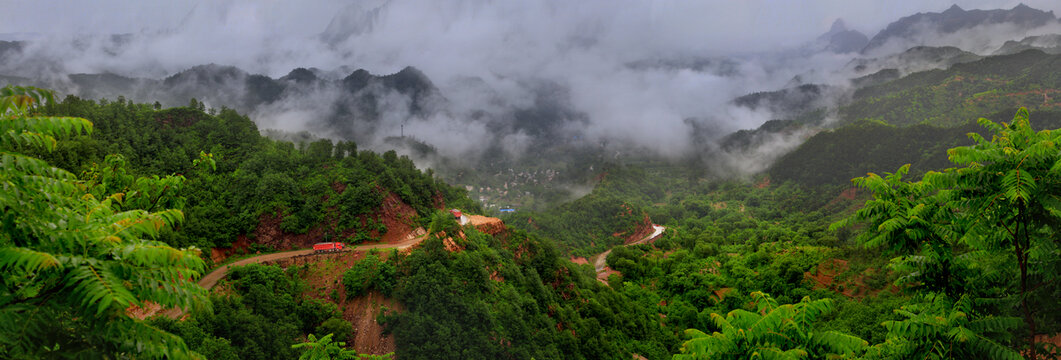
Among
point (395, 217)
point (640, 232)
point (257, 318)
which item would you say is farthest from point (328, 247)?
point (640, 232)

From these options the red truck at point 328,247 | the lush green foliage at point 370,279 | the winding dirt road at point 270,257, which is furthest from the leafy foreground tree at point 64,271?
the red truck at point 328,247

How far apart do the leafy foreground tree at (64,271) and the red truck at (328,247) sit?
3418 centimetres

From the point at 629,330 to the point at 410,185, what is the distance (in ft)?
94.9

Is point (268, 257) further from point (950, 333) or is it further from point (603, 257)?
point (603, 257)

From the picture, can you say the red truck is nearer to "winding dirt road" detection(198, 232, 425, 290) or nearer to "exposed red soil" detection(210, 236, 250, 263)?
"winding dirt road" detection(198, 232, 425, 290)

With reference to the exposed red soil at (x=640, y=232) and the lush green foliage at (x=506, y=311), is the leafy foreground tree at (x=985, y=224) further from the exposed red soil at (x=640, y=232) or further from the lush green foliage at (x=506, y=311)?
the exposed red soil at (x=640, y=232)

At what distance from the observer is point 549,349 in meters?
33.1

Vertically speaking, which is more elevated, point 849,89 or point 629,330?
point 849,89

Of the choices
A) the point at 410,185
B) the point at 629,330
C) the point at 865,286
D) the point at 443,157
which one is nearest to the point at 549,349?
the point at 629,330

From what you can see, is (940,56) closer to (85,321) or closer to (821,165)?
(821,165)

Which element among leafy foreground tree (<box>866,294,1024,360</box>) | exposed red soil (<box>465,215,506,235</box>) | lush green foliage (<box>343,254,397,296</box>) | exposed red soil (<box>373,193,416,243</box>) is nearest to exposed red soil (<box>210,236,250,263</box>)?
lush green foliage (<box>343,254,397,296</box>)

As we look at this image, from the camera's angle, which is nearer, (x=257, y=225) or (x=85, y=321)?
(x=85, y=321)

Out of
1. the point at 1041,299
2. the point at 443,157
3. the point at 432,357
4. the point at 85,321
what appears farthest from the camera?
the point at 443,157

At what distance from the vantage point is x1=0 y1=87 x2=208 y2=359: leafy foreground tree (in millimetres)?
3799
